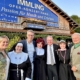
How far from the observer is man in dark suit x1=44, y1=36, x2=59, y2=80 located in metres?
5.22

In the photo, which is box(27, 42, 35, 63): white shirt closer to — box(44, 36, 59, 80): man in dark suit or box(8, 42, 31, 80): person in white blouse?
box(44, 36, 59, 80): man in dark suit

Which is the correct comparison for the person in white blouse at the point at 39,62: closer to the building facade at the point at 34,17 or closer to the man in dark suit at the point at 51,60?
the man in dark suit at the point at 51,60

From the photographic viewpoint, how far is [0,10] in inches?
613

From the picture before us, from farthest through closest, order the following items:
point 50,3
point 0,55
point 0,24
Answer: point 50,3, point 0,24, point 0,55

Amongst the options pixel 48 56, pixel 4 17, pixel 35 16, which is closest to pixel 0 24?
pixel 4 17

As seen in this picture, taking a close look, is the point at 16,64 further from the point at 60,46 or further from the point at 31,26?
the point at 31,26

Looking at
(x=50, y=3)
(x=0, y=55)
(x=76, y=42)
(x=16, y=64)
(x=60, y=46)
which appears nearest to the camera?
(x=0, y=55)

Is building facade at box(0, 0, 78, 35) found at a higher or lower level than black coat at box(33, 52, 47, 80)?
higher

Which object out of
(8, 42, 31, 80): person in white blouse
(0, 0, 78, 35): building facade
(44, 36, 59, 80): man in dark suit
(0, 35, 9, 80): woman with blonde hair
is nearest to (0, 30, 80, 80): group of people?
(44, 36, 59, 80): man in dark suit

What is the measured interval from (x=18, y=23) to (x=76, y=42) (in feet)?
41.5

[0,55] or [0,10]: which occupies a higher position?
[0,10]

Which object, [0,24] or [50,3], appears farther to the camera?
[50,3]

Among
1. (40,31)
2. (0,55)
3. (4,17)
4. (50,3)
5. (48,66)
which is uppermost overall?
(50,3)

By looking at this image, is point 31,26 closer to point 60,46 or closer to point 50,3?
point 50,3
